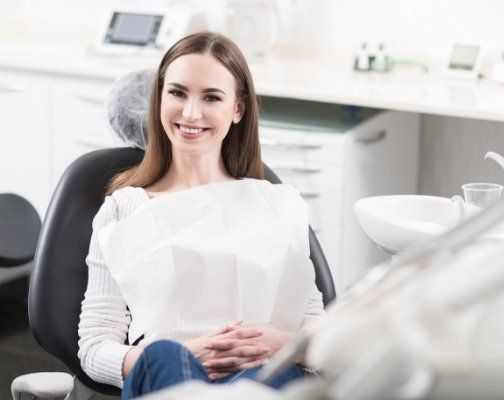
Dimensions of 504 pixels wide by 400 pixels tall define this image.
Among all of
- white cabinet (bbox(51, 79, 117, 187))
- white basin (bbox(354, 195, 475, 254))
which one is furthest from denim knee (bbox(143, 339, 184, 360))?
white cabinet (bbox(51, 79, 117, 187))

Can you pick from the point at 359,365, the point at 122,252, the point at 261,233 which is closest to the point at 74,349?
the point at 122,252

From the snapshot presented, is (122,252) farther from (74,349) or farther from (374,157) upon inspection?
(374,157)

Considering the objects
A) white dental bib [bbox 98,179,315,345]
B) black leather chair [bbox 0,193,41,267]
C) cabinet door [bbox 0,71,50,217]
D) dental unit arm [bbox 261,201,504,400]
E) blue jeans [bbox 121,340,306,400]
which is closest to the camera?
dental unit arm [bbox 261,201,504,400]

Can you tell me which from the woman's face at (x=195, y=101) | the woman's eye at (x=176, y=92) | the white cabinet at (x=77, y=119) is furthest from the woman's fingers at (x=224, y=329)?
the white cabinet at (x=77, y=119)

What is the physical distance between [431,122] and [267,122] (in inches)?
27.4

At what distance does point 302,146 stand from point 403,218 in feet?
3.47

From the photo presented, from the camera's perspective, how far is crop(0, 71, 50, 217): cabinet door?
3.76m

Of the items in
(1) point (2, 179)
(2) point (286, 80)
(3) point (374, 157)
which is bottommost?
(1) point (2, 179)

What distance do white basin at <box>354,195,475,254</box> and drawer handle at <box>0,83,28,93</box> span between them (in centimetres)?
197

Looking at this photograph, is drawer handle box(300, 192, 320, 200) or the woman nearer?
the woman

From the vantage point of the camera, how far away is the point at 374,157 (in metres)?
3.33

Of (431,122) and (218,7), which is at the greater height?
(218,7)

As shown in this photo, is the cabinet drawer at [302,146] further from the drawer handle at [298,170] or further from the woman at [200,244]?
the woman at [200,244]

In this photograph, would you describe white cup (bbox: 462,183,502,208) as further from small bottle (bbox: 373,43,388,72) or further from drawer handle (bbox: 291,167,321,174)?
small bottle (bbox: 373,43,388,72)
